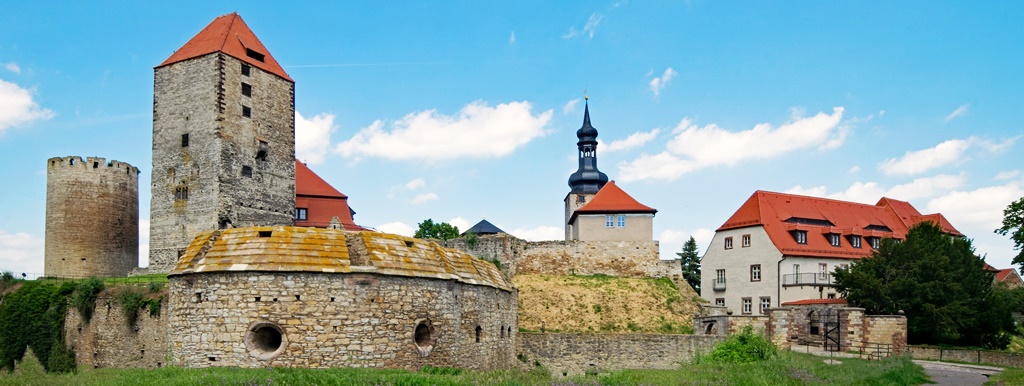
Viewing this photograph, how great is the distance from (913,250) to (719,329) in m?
8.94

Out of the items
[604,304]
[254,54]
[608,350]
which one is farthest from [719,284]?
[254,54]

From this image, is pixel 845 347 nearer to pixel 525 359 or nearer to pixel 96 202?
pixel 525 359

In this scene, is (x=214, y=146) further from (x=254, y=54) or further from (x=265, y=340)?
(x=265, y=340)

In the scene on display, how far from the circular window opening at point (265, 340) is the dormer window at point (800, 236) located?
3266 centimetres

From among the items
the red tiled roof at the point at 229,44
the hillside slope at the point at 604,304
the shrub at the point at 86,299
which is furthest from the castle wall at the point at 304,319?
the red tiled roof at the point at 229,44

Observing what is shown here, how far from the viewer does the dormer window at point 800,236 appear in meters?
47.7

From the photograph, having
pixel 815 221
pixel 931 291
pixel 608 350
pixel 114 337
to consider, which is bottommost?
pixel 608 350

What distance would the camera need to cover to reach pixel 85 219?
47.5 m

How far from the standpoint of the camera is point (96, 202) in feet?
157

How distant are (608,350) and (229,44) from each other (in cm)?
2513

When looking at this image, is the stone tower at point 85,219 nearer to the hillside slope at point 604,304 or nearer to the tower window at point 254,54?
the tower window at point 254,54

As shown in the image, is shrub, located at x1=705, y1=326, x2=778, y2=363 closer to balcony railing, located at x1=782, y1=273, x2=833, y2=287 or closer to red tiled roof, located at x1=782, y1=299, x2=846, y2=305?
red tiled roof, located at x1=782, y1=299, x2=846, y2=305

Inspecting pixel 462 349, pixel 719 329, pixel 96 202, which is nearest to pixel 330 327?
pixel 462 349

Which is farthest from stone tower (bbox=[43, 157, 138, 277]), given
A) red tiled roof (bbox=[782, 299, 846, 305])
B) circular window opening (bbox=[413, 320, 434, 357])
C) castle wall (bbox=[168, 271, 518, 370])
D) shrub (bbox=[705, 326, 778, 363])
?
red tiled roof (bbox=[782, 299, 846, 305])
